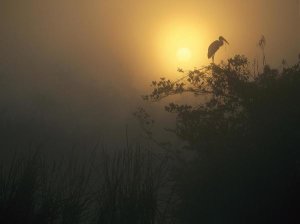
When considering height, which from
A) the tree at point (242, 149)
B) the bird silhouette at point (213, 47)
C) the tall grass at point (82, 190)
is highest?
the bird silhouette at point (213, 47)

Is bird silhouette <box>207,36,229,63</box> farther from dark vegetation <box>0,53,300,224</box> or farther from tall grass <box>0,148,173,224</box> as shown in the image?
tall grass <box>0,148,173,224</box>

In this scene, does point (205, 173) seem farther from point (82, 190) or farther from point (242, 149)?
point (82, 190)

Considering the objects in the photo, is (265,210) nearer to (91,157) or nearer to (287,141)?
(287,141)

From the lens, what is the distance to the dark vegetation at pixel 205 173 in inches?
174

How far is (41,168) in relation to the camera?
4.69m

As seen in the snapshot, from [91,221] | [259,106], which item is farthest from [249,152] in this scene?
[91,221]

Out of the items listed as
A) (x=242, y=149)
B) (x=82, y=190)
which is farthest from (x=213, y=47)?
(x=82, y=190)

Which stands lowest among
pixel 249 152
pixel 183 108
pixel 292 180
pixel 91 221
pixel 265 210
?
pixel 91 221

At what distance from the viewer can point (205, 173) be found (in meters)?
12.3

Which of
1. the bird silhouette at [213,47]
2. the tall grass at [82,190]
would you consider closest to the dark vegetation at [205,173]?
the tall grass at [82,190]

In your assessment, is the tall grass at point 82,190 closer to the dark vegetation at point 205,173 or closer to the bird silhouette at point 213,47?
the dark vegetation at point 205,173

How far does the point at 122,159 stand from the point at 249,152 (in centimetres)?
787

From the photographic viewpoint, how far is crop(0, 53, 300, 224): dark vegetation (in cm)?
442

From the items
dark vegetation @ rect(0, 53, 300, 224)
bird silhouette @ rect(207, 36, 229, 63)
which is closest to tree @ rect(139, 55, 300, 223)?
dark vegetation @ rect(0, 53, 300, 224)
